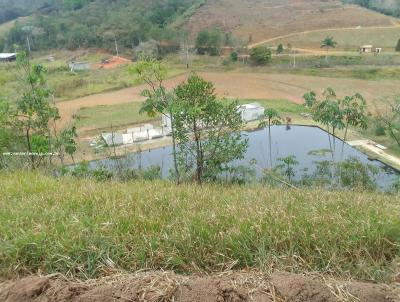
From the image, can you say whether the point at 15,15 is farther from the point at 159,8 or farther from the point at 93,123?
the point at 93,123

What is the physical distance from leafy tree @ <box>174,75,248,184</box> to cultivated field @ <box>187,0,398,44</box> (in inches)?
2566

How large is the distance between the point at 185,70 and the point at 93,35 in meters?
29.1

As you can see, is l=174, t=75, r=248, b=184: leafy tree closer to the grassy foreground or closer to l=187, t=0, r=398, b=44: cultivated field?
the grassy foreground

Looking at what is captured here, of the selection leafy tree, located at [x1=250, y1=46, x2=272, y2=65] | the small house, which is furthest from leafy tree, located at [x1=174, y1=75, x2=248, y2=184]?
the small house

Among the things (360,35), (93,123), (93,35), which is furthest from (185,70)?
(360,35)

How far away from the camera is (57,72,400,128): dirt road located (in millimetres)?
40963

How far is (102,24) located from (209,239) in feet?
271

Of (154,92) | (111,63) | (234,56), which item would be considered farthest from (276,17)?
(154,92)

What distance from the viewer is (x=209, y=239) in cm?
271

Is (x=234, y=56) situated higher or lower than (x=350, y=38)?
lower

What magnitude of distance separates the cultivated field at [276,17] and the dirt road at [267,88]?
2603cm

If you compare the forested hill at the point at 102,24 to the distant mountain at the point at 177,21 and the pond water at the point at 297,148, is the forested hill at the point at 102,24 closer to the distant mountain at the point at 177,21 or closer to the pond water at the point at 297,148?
the distant mountain at the point at 177,21

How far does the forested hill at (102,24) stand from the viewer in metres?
73.4

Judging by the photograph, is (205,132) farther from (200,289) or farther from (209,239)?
(200,289)
